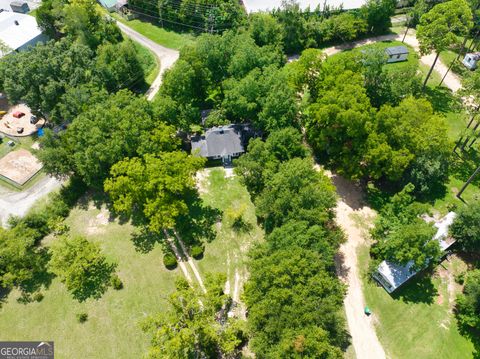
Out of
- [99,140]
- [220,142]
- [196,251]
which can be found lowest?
[196,251]

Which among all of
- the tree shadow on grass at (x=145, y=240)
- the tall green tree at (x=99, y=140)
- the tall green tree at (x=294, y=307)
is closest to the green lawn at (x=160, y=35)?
the tall green tree at (x=99, y=140)

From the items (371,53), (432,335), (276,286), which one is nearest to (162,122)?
(276,286)

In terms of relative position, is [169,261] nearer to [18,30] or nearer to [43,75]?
[43,75]

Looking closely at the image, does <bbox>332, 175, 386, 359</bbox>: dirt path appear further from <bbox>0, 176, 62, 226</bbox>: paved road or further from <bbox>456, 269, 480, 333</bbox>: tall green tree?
<bbox>0, 176, 62, 226</bbox>: paved road

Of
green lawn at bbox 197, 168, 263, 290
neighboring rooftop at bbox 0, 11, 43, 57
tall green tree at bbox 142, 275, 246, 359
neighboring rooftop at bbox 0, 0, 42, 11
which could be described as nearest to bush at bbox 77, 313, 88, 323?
tall green tree at bbox 142, 275, 246, 359

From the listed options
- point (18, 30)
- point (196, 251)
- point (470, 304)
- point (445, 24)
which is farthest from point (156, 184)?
point (18, 30)

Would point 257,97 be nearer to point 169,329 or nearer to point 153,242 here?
point 153,242

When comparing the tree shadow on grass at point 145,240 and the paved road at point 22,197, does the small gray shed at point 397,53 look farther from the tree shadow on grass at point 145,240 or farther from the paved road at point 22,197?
the paved road at point 22,197
